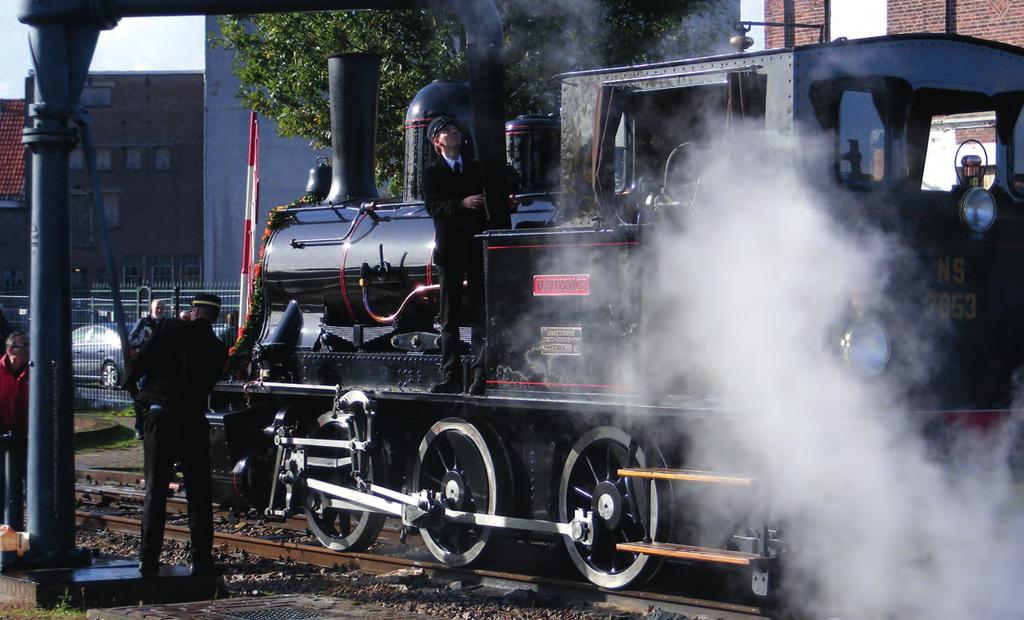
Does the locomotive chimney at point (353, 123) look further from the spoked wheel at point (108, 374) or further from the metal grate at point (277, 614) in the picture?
the spoked wheel at point (108, 374)

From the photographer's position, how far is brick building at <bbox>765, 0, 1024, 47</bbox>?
66.3ft

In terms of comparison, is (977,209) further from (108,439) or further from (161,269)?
(161,269)

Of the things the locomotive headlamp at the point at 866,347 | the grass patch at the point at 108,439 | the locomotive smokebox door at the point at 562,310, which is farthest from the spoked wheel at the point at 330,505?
the grass patch at the point at 108,439

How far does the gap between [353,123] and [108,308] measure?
15.3m

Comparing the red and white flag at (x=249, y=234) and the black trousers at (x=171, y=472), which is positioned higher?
the red and white flag at (x=249, y=234)

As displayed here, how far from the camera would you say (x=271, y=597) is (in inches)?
299

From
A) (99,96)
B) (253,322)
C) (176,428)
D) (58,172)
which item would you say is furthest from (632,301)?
(99,96)

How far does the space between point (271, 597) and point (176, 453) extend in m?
1.12

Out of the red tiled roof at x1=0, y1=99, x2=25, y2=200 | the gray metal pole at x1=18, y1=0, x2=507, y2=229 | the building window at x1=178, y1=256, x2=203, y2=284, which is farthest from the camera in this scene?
the red tiled roof at x1=0, y1=99, x2=25, y2=200

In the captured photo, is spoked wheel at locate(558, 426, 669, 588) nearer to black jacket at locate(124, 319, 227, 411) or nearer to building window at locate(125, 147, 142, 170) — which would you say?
black jacket at locate(124, 319, 227, 411)

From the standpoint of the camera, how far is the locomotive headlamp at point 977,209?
6.88 meters

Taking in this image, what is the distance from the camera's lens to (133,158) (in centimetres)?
4638

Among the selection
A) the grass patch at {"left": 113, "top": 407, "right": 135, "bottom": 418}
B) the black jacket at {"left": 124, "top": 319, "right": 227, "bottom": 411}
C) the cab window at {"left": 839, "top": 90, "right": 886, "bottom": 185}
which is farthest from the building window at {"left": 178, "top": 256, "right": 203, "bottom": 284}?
the cab window at {"left": 839, "top": 90, "right": 886, "bottom": 185}

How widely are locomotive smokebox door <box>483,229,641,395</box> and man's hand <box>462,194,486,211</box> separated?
0.94 feet
